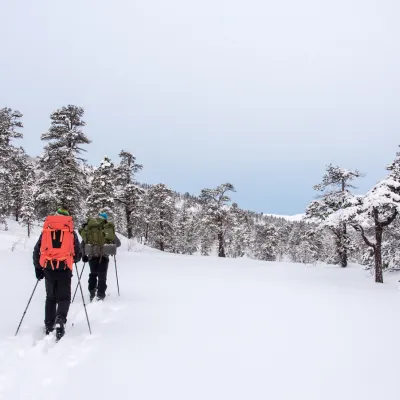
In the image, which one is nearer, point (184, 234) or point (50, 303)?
point (50, 303)

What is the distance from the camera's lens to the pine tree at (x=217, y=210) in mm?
36750

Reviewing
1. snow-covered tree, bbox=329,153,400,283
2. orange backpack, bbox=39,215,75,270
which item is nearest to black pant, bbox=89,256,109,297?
orange backpack, bbox=39,215,75,270

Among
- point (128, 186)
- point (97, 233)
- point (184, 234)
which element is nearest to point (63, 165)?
point (128, 186)

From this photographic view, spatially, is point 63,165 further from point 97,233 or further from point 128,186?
point 97,233

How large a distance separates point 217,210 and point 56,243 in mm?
31953

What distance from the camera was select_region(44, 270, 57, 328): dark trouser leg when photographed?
5.31m

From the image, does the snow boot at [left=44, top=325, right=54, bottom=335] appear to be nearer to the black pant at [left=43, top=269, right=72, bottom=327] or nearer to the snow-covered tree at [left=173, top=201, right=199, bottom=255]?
the black pant at [left=43, top=269, right=72, bottom=327]

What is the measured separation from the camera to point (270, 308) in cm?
775

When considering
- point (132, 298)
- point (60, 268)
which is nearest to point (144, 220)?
point (132, 298)

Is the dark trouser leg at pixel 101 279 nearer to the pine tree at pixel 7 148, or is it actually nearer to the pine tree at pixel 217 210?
the pine tree at pixel 7 148

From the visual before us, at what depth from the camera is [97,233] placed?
7.93 metres

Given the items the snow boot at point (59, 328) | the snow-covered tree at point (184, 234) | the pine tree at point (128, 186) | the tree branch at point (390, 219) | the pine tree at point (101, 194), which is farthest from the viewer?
the snow-covered tree at point (184, 234)

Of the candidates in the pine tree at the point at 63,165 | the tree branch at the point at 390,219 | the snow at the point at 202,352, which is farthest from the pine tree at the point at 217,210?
the snow at the point at 202,352

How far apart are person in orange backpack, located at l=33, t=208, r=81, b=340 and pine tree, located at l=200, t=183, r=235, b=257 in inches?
1231
